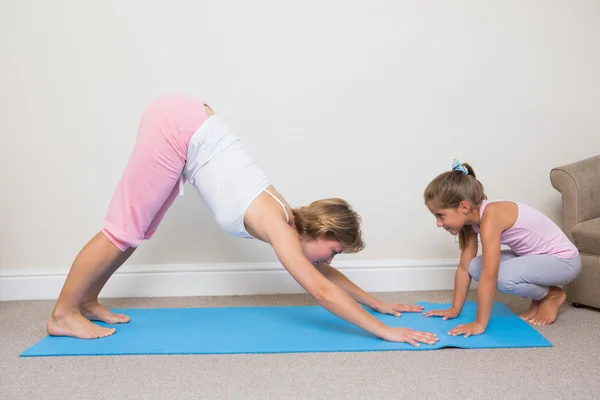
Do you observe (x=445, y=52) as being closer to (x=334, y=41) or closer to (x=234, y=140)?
(x=334, y=41)

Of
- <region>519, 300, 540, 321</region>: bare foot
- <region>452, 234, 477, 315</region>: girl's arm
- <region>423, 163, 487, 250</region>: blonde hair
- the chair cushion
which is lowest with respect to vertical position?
<region>519, 300, 540, 321</region>: bare foot

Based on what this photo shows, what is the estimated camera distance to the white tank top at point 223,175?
2145 millimetres

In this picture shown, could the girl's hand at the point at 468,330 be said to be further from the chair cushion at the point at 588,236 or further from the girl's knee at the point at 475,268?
the chair cushion at the point at 588,236

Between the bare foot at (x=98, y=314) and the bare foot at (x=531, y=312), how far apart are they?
1.63 m

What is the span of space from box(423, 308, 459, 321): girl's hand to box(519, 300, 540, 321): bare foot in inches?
11.1

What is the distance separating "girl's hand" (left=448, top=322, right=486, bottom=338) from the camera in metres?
2.15

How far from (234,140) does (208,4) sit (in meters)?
0.95

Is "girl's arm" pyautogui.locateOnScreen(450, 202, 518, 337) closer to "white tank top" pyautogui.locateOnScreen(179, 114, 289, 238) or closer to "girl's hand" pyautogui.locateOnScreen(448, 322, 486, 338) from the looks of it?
"girl's hand" pyautogui.locateOnScreen(448, 322, 486, 338)

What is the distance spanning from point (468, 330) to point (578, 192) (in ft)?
2.93

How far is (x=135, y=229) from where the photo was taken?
7.32 feet

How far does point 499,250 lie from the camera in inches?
→ 87.4

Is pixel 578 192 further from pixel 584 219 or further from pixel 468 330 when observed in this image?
pixel 468 330

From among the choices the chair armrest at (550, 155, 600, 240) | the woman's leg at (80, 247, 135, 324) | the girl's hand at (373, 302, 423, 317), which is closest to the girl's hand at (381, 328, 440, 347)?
the girl's hand at (373, 302, 423, 317)

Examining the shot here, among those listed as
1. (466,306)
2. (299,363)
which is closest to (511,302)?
(466,306)
